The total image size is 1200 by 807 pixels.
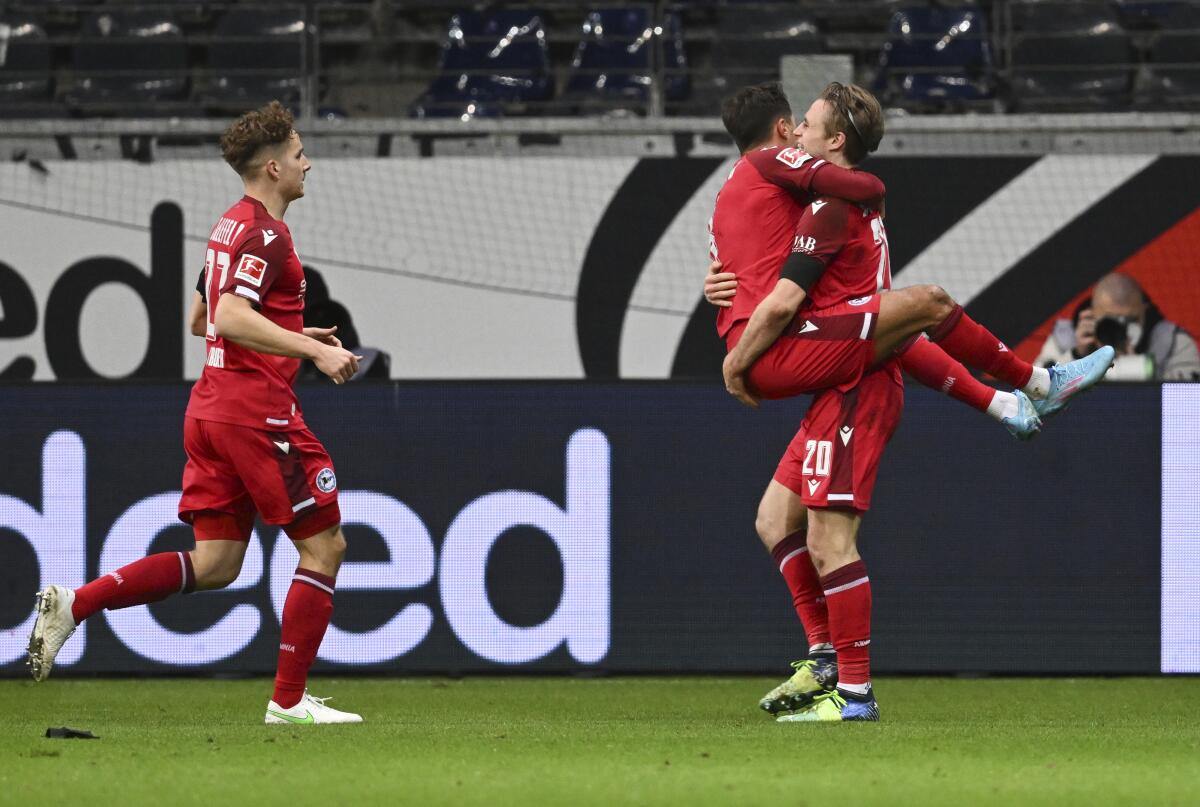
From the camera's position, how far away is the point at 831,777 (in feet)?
13.6

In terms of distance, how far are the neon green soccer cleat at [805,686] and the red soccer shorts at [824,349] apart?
0.91m

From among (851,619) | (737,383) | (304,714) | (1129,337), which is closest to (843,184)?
(737,383)

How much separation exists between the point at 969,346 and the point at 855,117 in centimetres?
80

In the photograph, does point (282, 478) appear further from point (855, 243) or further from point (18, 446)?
point (18, 446)

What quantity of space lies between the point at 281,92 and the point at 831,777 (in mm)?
9505

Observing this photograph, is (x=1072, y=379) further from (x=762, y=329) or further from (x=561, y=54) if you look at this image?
(x=561, y=54)

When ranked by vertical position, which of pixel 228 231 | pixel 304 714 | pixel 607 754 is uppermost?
pixel 228 231

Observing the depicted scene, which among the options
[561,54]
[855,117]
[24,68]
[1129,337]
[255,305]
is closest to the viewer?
[255,305]

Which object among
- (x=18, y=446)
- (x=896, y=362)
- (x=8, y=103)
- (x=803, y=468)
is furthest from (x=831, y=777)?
(x=8, y=103)

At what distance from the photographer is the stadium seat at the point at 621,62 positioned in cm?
1225

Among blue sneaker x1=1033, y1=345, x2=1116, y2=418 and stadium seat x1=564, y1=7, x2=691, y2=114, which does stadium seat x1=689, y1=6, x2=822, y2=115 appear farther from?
blue sneaker x1=1033, y1=345, x2=1116, y2=418

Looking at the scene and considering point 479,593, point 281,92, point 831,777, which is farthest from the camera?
point 281,92

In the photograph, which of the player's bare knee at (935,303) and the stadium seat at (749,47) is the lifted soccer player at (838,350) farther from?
the stadium seat at (749,47)

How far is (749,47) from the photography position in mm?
12695
